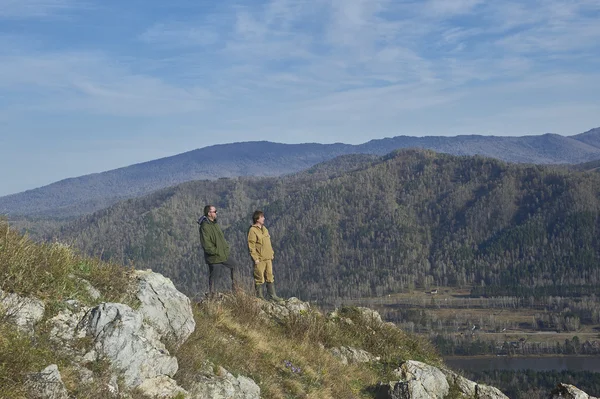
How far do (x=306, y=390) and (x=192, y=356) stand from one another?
110 inches

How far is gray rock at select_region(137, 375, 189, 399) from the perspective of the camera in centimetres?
791

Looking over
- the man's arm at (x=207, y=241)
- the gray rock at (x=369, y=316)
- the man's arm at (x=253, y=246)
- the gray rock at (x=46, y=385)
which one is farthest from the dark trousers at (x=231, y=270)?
the gray rock at (x=46, y=385)

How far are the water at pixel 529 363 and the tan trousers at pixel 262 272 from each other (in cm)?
13347

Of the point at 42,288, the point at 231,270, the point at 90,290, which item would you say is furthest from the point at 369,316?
the point at 42,288

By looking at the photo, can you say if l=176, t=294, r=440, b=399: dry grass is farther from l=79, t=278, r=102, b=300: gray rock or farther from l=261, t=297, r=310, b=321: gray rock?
l=79, t=278, r=102, b=300: gray rock

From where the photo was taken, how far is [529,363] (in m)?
146

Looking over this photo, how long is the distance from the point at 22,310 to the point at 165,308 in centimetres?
301

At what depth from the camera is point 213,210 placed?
15789 mm

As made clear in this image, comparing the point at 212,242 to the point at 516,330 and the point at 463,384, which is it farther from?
the point at 516,330

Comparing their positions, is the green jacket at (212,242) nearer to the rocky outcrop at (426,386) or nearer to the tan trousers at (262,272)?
the tan trousers at (262,272)

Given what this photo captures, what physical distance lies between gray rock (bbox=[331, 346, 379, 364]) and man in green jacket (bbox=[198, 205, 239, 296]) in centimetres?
366

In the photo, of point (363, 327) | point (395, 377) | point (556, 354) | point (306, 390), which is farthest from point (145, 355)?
point (556, 354)

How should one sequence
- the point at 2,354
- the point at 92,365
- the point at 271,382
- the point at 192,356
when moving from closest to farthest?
the point at 2,354 < the point at 92,365 < the point at 192,356 < the point at 271,382

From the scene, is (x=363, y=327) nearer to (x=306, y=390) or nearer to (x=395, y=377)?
(x=395, y=377)
